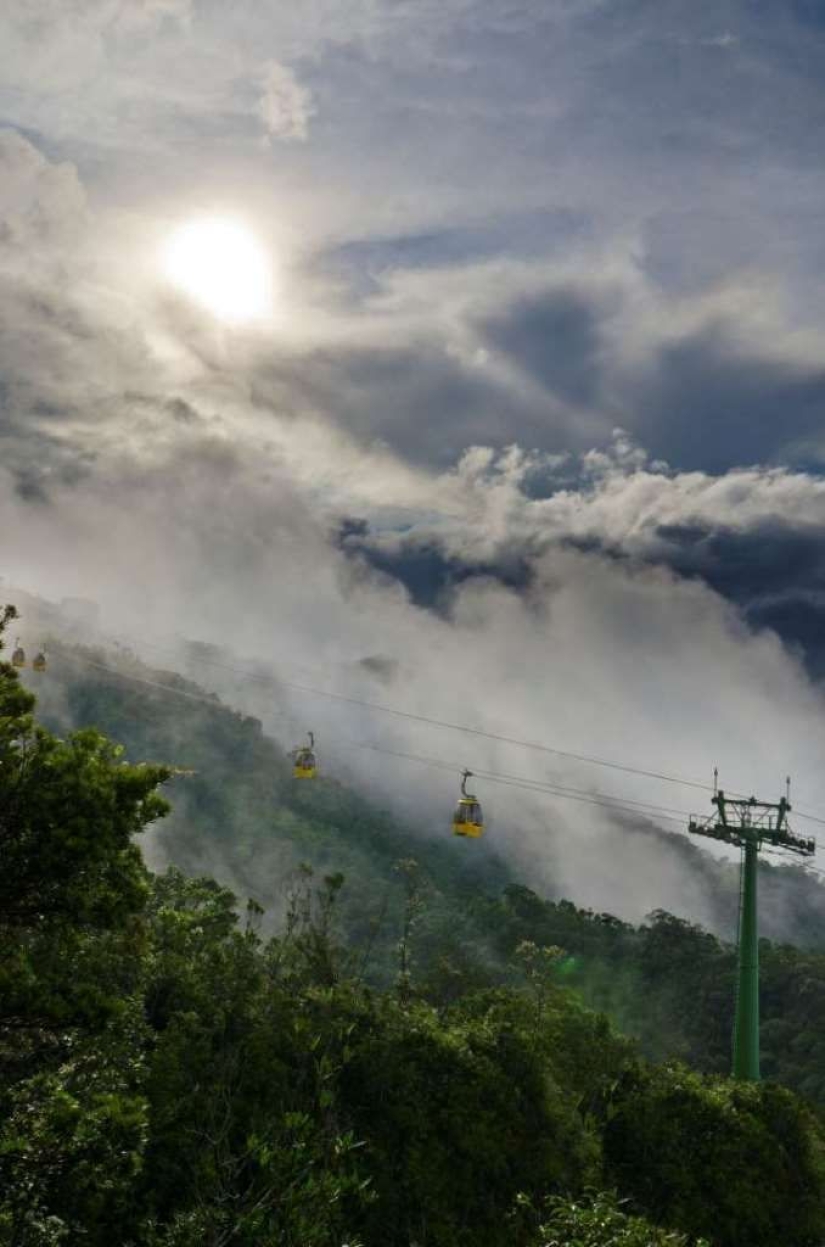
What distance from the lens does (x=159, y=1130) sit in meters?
21.7

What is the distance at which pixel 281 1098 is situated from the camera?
23.4 m

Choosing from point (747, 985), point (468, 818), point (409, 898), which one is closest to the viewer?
point (468, 818)

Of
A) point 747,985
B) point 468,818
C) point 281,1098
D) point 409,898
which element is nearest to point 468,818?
point 468,818

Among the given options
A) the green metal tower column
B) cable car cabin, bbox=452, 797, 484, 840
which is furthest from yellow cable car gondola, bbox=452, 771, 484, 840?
the green metal tower column

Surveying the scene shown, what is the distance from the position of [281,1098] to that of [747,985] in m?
34.1

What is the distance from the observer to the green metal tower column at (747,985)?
48656 mm

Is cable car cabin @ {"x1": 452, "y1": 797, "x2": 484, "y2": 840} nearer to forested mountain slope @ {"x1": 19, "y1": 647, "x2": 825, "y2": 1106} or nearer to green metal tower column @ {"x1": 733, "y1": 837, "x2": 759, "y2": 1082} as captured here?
forested mountain slope @ {"x1": 19, "y1": 647, "x2": 825, "y2": 1106}

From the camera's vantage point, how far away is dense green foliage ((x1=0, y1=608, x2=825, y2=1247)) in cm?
1286

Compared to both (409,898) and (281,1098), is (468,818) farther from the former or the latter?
(409,898)

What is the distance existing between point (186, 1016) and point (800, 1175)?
61.9 feet

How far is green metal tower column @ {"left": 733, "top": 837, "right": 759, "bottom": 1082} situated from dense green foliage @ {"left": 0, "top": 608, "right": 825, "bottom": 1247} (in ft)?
40.7

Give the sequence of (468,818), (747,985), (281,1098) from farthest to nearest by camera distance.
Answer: (747,985)
(468,818)
(281,1098)

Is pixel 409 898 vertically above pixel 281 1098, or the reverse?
pixel 409 898

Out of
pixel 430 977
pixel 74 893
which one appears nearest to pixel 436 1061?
pixel 74 893
